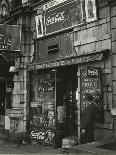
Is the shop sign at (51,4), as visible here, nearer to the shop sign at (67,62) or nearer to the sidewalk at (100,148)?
the shop sign at (67,62)

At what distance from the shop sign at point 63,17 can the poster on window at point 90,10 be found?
369 mm

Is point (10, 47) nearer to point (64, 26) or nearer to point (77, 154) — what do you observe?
point (64, 26)

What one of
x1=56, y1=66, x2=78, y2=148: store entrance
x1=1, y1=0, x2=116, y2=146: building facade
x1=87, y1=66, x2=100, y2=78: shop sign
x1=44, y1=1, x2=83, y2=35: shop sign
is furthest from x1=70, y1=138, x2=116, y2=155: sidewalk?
x1=44, y1=1, x2=83, y2=35: shop sign

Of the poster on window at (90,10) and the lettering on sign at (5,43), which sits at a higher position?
the poster on window at (90,10)

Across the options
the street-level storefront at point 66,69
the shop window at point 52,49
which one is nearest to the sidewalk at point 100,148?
the street-level storefront at point 66,69

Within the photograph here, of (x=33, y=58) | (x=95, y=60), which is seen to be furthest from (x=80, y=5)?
(x=33, y=58)

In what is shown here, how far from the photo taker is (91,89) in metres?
11.3

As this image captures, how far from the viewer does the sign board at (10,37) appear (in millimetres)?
14625

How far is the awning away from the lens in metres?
11.2

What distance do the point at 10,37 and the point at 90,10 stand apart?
4513mm

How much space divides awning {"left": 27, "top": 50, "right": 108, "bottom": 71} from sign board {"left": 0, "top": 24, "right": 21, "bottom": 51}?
1.28 meters

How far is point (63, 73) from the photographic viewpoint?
13.8 meters

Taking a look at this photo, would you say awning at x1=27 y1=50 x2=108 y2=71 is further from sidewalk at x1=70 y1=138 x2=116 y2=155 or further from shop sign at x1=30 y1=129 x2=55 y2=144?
sidewalk at x1=70 y1=138 x2=116 y2=155

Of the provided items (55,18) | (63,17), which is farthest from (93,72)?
(55,18)
